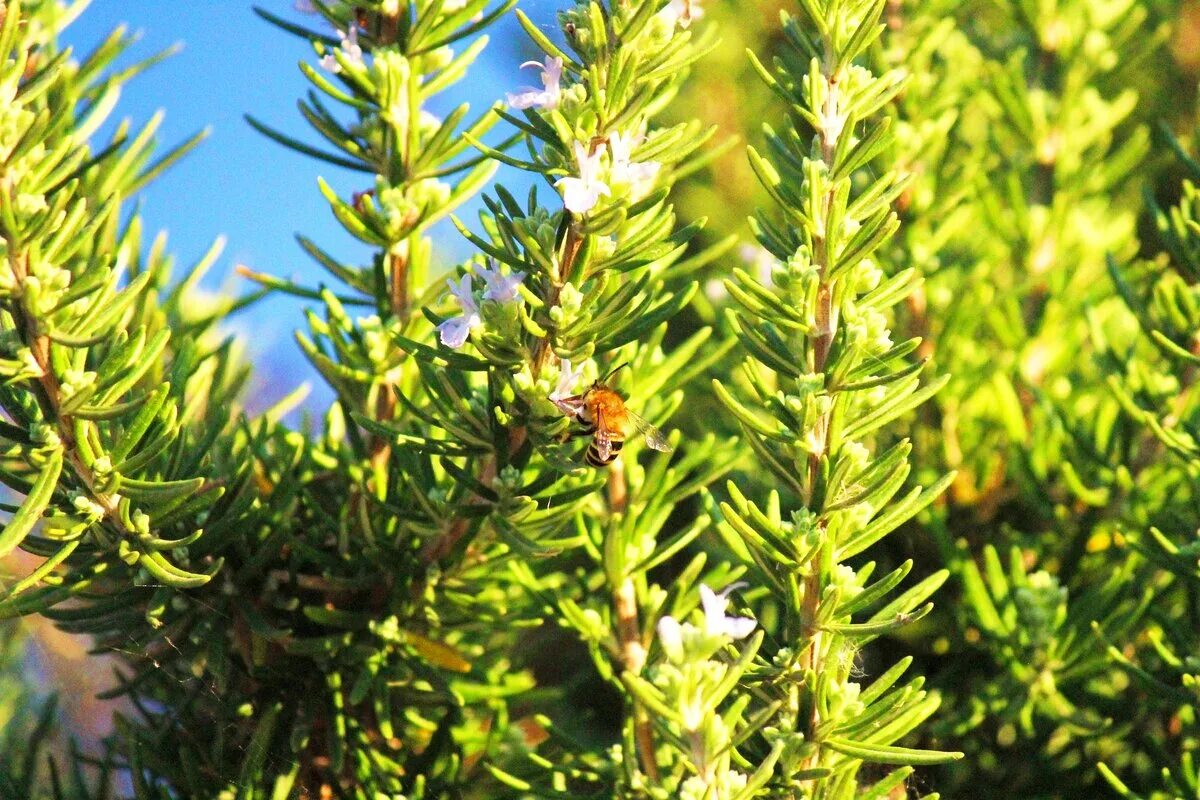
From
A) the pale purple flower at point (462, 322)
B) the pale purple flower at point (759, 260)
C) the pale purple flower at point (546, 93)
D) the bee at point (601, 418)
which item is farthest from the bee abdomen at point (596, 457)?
the pale purple flower at point (759, 260)

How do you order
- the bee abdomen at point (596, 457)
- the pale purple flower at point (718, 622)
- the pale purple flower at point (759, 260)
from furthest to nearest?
1. the pale purple flower at point (759, 260)
2. the bee abdomen at point (596, 457)
3. the pale purple flower at point (718, 622)

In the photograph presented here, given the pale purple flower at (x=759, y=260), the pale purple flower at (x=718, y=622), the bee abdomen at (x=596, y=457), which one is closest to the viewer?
the pale purple flower at (x=718, y=622)

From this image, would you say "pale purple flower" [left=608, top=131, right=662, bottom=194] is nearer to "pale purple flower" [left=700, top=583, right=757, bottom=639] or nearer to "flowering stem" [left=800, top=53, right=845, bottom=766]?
"flowering stem" [left=800, top=53, right=845, bottom=766]

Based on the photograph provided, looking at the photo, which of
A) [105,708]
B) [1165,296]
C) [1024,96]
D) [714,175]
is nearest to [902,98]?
[1024,96]

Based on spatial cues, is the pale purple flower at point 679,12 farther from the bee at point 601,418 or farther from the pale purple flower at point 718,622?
the pale purple flower at point 718,622

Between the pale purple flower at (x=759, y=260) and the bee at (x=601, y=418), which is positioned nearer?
the bee at (x=601, y=418)
